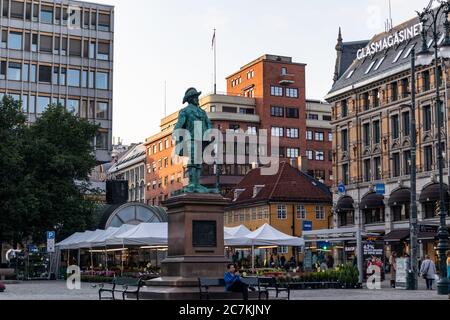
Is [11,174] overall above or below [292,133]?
below

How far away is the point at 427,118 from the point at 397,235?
9.66 meters

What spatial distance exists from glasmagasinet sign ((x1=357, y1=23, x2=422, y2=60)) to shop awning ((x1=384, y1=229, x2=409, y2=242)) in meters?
16.2

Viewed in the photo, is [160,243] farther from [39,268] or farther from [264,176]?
[264,176]

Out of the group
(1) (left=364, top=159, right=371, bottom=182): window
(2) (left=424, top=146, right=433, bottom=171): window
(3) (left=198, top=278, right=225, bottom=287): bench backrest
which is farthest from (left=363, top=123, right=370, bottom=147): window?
(3) (left=198, top=278, right=225, bottom=287): bench backrest

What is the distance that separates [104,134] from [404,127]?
A: 31.9 m

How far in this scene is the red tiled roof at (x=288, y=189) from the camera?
8412 centimetres

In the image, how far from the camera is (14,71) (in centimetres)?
7812

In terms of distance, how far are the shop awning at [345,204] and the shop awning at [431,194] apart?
11126 mm

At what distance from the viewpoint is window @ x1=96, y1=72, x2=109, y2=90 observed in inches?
3216

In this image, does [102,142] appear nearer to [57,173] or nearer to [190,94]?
[57,173]

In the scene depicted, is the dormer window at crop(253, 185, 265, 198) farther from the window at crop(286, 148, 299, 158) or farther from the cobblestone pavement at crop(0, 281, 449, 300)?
the cobblestone pavement at crop(0, 281, 449, 300)

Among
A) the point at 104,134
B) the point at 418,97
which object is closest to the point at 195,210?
the point at 418,97

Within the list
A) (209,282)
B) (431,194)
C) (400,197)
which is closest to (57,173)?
(431,194)
